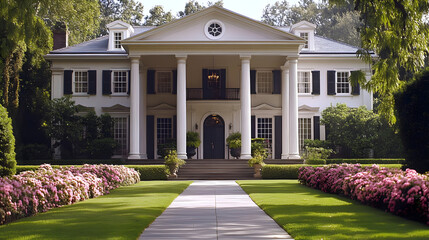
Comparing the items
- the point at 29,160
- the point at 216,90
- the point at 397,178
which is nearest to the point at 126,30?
the point at 216,90

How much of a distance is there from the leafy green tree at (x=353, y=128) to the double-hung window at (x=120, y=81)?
41.9 ft

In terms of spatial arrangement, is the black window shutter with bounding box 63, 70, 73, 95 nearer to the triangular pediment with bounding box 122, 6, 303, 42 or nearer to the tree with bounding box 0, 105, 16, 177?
the triangular pediment with bounding box 122, 6, 303, 42

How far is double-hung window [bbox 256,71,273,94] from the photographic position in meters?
37.5

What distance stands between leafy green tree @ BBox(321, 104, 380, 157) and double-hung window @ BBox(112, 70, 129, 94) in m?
12.8

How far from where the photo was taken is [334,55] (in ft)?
122

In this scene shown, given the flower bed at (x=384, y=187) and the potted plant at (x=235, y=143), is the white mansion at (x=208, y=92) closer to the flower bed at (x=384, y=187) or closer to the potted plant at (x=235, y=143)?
the potted plant at (x=235, y=143)

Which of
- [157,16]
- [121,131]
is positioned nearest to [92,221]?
[121,131]

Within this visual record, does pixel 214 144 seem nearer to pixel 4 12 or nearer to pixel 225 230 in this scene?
pixel 4 12

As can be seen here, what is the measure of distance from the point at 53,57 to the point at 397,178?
2819cm

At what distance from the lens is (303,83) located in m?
37.8

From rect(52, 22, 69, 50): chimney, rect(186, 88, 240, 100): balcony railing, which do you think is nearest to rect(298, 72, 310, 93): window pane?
rect(186, 88, 240, 100): balcony railing

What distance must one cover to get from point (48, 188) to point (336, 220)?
282 inches

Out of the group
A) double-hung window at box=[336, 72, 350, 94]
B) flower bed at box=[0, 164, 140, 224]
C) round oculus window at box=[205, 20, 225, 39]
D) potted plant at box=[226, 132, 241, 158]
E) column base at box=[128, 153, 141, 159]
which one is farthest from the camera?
double-hung window at box=[336, 72, 350, 94]

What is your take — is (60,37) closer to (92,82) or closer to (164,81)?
(92,82)
